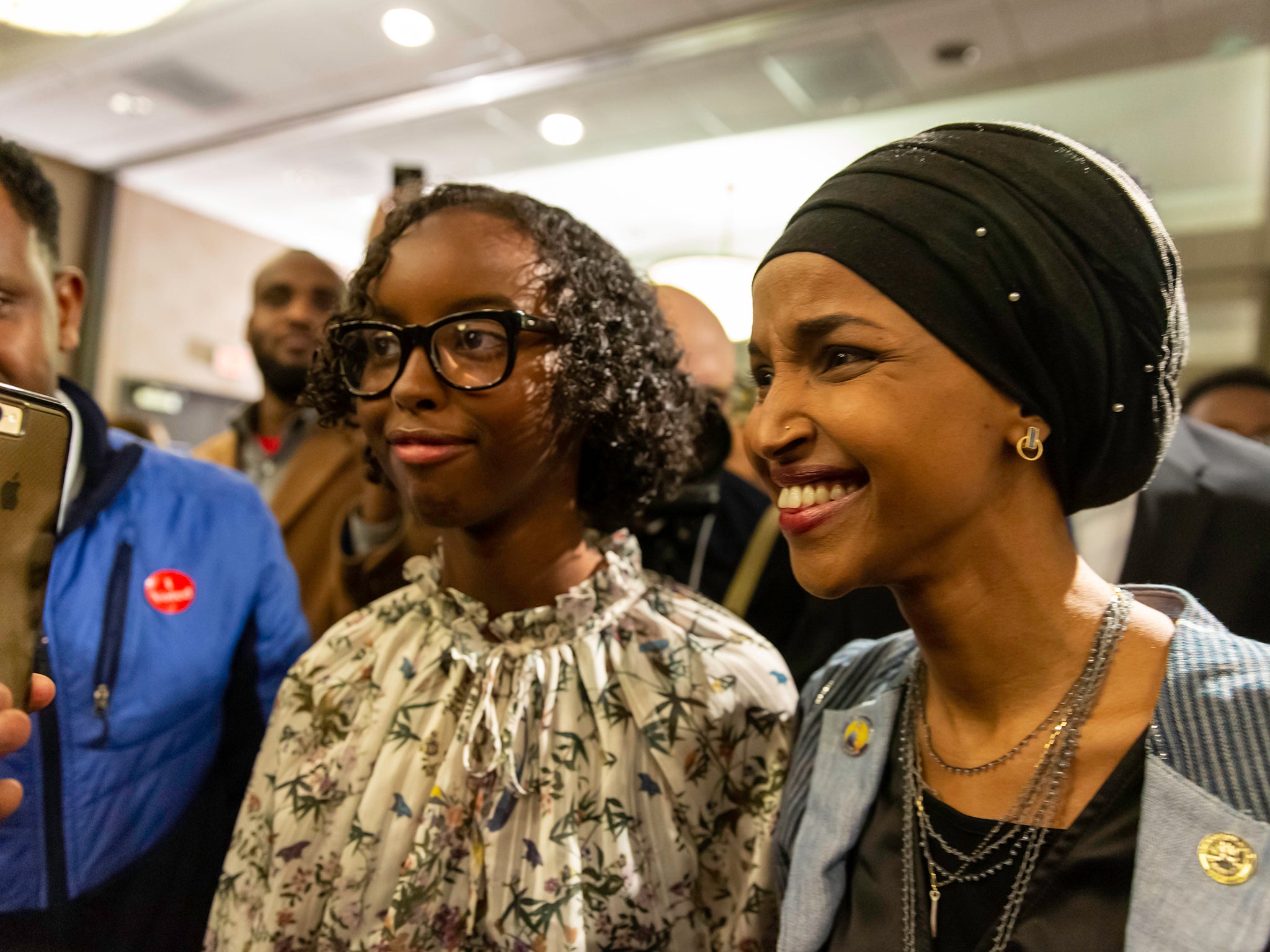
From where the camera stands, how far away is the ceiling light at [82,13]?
10.3 ft

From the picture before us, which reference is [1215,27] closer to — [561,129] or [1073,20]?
[1073,20]

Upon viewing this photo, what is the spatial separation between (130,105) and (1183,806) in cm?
607

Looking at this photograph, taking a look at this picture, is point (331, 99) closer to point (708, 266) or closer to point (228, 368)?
point (708, 266)

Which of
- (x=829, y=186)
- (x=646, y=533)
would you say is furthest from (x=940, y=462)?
(x=646, y=533)

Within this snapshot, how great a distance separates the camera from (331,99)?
4969mm

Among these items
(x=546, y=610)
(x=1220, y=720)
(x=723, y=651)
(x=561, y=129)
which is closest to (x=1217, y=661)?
(x=1220, y=720)

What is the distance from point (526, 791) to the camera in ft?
4.03

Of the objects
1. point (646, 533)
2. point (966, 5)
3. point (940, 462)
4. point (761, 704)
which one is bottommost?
point (761, 704)

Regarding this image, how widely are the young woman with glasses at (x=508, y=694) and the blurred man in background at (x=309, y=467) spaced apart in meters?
0.36

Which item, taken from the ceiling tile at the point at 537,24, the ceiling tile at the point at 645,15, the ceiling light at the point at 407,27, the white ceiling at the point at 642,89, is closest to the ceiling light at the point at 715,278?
the white ceiling at the point at 642,89

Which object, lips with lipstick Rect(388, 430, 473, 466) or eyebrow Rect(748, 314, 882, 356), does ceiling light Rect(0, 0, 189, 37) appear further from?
eyebrow Rect(748, 314, 882, 356)

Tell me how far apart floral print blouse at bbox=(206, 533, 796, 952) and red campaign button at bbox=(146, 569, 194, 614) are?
0.20 metres

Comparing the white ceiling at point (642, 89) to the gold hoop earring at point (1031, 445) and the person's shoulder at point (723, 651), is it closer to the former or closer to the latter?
the person's shoulder at point (723, 651)

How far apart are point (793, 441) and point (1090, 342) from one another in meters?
0.31
